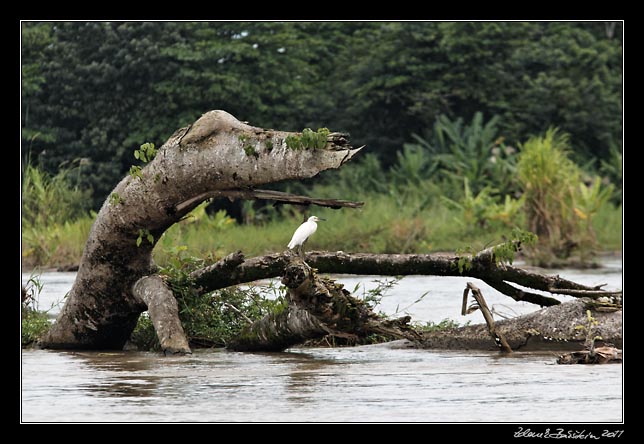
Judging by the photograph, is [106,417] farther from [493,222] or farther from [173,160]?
[493,222]

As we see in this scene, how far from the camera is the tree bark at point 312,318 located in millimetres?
10406

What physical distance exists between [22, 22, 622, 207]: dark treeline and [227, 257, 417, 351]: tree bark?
71.9ft

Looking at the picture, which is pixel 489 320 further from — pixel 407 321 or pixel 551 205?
pixel 551 205

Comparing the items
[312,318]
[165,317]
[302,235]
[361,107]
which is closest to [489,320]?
[312,318]

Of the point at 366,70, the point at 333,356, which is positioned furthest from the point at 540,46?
the point at 333,356

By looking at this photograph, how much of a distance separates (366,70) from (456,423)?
3080cm

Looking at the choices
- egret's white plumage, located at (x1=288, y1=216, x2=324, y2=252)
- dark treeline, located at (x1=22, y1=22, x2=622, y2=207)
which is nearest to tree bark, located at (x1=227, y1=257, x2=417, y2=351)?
egret's white plumage, located at (x1=288, y1=216, x2=324, y2=252)

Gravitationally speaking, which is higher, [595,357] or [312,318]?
[312,318]

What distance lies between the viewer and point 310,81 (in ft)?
129

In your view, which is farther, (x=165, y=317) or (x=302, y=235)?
(x=165, y=317)

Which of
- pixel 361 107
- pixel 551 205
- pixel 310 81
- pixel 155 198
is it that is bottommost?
pixel 155 198

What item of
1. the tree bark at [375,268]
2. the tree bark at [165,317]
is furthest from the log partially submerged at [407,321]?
the tree bark at [165,317]

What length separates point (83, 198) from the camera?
102ft

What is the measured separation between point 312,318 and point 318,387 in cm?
154
